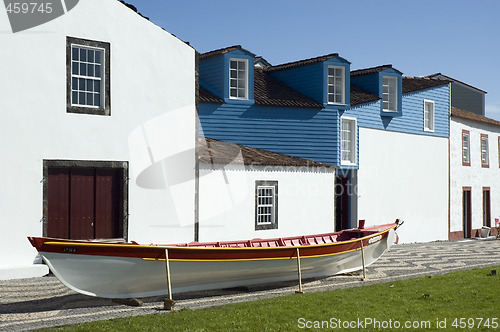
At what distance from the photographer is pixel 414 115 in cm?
2877

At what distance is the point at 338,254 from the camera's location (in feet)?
52.0

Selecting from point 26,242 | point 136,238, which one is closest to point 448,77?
point 136,238

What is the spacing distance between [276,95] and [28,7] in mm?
11079

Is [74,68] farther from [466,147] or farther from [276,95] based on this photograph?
[466,147]

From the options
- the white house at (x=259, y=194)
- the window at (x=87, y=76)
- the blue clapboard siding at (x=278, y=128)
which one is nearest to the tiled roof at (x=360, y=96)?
the blue clapboard siding at (x=278, y=128)

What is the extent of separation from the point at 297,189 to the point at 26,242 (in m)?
9.79

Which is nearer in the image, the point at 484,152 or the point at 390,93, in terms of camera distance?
the point at 390,93

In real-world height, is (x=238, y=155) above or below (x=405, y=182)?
above

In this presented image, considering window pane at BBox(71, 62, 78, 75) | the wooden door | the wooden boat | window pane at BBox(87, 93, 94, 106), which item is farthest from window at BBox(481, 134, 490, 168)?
window pane at BBox(71, 62, 78, 75)

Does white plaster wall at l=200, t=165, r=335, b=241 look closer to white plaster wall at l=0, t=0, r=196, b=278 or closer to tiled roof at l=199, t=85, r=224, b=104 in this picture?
white plaster wall at l=0, t=0, r=196, b=278

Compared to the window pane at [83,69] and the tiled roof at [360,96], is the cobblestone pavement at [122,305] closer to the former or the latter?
the window pane at [83,69]

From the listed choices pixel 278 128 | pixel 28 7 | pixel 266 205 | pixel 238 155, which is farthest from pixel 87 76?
pixel 278 128

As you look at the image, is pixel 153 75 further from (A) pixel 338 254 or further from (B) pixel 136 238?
(A) pixel 338 254

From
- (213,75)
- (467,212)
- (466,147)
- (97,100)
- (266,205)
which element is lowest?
(467,212)
